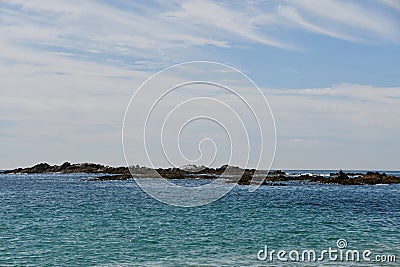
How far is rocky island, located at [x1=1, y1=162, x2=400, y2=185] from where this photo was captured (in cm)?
8325

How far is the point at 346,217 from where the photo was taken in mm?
39031

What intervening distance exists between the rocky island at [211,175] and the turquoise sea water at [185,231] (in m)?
3.57

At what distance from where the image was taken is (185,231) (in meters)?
32.2

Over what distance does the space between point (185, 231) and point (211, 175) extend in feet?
238

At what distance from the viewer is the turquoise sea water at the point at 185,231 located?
23.9 m

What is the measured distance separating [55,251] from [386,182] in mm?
67632

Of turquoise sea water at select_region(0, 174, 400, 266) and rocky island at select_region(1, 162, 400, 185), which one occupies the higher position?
rocky island at select_region(1, 162, 400, 185)

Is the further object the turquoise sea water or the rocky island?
the rocky island

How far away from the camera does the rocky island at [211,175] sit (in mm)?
83250

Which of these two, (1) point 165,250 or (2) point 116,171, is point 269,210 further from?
(2) point 116,171

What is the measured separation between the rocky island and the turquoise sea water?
11.7 ft

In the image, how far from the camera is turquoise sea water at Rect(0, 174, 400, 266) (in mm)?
23859

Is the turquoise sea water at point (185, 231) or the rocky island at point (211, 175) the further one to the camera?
the rocky island at point (211, 175)

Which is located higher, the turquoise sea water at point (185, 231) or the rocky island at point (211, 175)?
the rocky island at point (211, 175)
